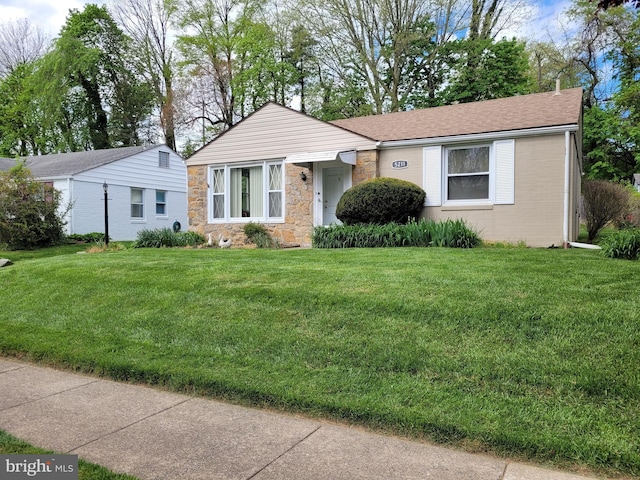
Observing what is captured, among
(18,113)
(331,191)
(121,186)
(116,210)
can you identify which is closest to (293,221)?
(331,191)

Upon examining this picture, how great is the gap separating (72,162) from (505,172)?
19.0 meters

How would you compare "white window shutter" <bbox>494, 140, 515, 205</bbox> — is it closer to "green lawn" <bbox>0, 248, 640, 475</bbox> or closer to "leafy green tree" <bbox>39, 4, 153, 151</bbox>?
"green lawn" <bbox>0, 248, 640, 475</bbox>

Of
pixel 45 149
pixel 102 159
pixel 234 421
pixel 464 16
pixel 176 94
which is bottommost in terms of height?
pixel 234 421

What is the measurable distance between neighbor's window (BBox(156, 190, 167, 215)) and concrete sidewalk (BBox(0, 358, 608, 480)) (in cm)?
1959

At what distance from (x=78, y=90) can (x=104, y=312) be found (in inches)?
1261

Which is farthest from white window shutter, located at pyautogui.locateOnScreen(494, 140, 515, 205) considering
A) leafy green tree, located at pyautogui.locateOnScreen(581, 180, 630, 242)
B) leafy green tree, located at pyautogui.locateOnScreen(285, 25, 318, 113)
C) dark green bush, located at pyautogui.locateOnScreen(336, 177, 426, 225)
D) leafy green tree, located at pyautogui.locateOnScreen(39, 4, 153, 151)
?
leafy green tree, located at pyautogui.locateOnScreen(39, 4, 153, 151)

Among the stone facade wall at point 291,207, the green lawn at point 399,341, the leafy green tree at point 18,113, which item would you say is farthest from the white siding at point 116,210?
the leafy green tree at point 18,113

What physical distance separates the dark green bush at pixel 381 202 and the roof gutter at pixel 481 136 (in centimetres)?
111

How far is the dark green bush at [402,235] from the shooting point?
9.09 m

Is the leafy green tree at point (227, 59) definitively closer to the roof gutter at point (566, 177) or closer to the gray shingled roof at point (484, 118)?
the gray shingled roof at point (484, 118)

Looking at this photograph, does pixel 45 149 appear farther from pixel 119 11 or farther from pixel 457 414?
pixel 457 414

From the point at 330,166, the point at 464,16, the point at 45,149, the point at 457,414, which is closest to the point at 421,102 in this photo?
the point at 464,16

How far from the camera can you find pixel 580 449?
2656 mm

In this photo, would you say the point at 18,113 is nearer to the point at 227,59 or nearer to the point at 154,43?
the point at 154,43
